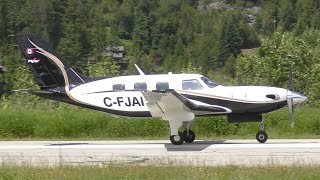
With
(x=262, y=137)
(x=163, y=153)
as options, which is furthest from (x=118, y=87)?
(x=262, y=137)

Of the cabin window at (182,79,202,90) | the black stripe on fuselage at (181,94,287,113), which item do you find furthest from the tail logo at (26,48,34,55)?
the black stripe on fuselage at (181,94,287,113)

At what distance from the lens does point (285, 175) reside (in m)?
15.4

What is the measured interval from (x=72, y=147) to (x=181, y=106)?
3549 mm

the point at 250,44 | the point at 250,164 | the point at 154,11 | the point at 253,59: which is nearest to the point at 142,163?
the point at 250,164

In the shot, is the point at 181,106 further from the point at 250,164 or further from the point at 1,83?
the point at 1,83

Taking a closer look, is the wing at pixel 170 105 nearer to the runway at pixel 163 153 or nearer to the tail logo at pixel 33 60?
the runway at pixel 163 153

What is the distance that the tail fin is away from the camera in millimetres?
25603

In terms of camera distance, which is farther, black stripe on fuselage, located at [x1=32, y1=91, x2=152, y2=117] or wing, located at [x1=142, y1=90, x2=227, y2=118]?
black stripe on fuselage, located at [x1=32, y1=91, x2=152, y2=117]

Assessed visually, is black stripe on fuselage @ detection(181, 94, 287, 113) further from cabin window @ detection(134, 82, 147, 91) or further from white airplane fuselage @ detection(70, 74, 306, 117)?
cabin window @ detection(134, 82, 147, 91)

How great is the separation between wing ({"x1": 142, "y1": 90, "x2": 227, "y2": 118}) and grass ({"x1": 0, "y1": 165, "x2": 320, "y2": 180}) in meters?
5.80

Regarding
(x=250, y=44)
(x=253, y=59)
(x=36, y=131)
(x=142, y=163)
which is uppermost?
(x=142, y=163)

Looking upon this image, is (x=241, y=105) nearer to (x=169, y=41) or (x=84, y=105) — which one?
(x=84, y=105)

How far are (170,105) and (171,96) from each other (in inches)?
25.3

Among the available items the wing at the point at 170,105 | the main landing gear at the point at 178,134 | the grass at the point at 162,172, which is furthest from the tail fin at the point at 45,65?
the grass at the point at 162,172
